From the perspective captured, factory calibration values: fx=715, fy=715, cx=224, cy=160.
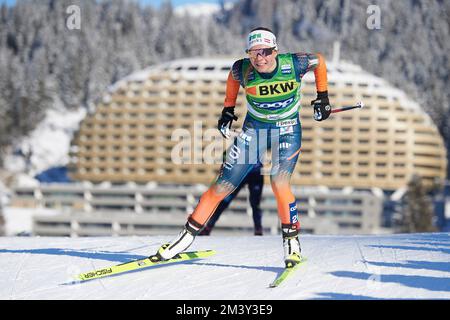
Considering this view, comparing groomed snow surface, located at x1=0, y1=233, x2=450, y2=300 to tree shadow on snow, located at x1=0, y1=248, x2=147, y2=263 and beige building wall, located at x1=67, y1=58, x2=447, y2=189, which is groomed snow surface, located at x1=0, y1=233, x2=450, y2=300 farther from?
beige building wall, located at x1=67, y1=58, x2=447, y2=189

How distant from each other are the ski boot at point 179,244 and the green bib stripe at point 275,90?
1.17 m

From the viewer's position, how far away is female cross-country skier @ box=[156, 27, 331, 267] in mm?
6301

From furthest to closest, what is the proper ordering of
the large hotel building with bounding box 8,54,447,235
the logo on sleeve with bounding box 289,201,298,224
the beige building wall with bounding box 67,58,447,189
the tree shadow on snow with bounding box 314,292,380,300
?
the beige building wall with bounding box 67,58,447,189 → the large hotel building with bounding box 8,54,447,235 → the logo on sleeve with bounding box 289,201,298,224 → the tree shadow on snow with bounding box 314,292,380,300

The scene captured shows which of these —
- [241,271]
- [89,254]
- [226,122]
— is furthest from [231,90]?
[89,254]

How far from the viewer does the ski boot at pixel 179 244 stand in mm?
6473

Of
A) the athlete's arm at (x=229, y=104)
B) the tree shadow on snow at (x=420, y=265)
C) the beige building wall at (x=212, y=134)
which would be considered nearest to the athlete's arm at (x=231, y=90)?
the athlete's arm at (x=229, y=104)

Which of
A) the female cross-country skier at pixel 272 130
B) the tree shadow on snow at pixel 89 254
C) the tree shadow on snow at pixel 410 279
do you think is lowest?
the tree shadow on snow at pixel 410 279

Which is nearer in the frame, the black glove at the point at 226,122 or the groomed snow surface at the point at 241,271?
the groomed snow surface at the point at 241,271

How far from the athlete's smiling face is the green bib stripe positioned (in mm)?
69

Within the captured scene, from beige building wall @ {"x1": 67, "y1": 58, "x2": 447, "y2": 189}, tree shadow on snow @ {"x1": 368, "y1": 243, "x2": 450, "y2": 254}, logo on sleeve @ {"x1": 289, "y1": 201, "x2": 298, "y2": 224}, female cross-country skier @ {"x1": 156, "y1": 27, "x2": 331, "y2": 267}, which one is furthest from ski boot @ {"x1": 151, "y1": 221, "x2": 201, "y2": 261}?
beige building wall @ {"x1": 67, "y1": 58, "x2": 447, "y2": 189}

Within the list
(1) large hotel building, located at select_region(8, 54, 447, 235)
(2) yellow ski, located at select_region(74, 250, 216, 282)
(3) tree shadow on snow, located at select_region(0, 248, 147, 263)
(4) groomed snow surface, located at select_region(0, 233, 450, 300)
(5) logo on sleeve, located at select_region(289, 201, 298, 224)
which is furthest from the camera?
(1) large hotel building, located at select_region(8, 54, 447, 235)

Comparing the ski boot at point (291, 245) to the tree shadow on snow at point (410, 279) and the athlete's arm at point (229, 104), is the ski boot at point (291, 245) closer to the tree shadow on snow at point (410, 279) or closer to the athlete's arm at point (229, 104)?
the tree shadow on snow at point (410, 279)

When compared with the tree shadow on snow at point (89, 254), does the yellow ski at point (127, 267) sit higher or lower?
higher

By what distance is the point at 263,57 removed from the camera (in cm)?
619
